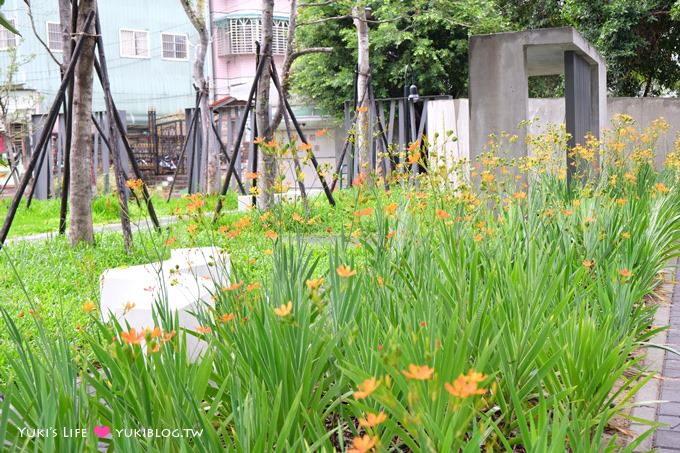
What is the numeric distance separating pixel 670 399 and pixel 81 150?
4968 millimetres

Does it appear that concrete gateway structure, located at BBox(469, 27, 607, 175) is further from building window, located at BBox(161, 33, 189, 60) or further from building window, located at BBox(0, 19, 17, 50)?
building window, located at BBox(161, 33, 189, 60)

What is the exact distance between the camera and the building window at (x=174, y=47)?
1069 inches

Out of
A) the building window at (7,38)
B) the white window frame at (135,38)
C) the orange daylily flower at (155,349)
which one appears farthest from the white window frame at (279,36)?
the orange daylily flower at (155,349)

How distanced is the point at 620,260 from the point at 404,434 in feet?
7.06

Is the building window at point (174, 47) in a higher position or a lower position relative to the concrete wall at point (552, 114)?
higher

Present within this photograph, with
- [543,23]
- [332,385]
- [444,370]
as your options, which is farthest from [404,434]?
[543,23]

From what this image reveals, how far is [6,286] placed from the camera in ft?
16.1

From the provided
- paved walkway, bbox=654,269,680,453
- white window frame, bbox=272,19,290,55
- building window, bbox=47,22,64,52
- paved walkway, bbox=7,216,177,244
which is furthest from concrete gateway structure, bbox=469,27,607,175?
white window frame, bbox=272,19,290,55

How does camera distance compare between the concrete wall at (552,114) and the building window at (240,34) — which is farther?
the building window at (240,34)

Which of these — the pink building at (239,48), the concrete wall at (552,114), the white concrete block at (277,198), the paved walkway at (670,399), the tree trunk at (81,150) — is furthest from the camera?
the pink building at (239,48)

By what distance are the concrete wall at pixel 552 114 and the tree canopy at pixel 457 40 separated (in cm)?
424

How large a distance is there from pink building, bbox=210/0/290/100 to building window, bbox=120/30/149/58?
12.0 ft

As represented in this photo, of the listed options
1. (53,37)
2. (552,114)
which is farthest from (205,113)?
(53,37)

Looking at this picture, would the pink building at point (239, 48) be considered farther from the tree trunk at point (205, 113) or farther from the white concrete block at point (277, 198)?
the white concrete block at point (277, 198)
